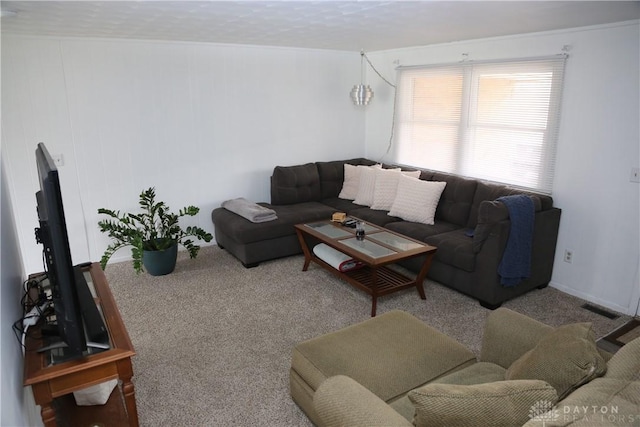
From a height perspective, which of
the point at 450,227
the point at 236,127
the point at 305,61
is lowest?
the point at 450,227

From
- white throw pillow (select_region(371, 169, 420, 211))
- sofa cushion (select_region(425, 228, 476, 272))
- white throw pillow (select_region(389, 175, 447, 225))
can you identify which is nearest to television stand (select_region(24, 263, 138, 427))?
sofa cushion (select_region(425, 228, 476, 272))

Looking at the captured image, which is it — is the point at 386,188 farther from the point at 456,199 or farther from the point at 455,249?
the point at 455,249

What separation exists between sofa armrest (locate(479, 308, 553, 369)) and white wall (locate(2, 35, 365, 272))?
353cm

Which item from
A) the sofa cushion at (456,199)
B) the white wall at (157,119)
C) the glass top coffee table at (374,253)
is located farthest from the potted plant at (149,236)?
the sofa cushion at (456,199)

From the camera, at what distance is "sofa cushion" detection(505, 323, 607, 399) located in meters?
1.44

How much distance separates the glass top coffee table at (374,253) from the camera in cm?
332

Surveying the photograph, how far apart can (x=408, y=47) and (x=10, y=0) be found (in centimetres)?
378

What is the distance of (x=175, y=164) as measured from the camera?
15.1 ft

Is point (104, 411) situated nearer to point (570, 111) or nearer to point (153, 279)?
point (153, 279)

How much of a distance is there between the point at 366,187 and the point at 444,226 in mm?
1120

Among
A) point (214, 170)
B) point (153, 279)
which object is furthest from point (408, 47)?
point (153, 279)

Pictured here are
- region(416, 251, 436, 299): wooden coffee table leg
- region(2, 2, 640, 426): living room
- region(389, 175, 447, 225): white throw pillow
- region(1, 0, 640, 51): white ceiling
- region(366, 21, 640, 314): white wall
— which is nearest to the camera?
region(1, 0, 640, 51): white ceiling

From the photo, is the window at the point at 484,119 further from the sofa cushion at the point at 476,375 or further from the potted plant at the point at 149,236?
the potted plant at the point at 149,236

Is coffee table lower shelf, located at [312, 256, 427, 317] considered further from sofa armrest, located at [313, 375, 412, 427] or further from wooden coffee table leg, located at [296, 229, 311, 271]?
sofa armrest, located at [313, 375, 412, 427]
